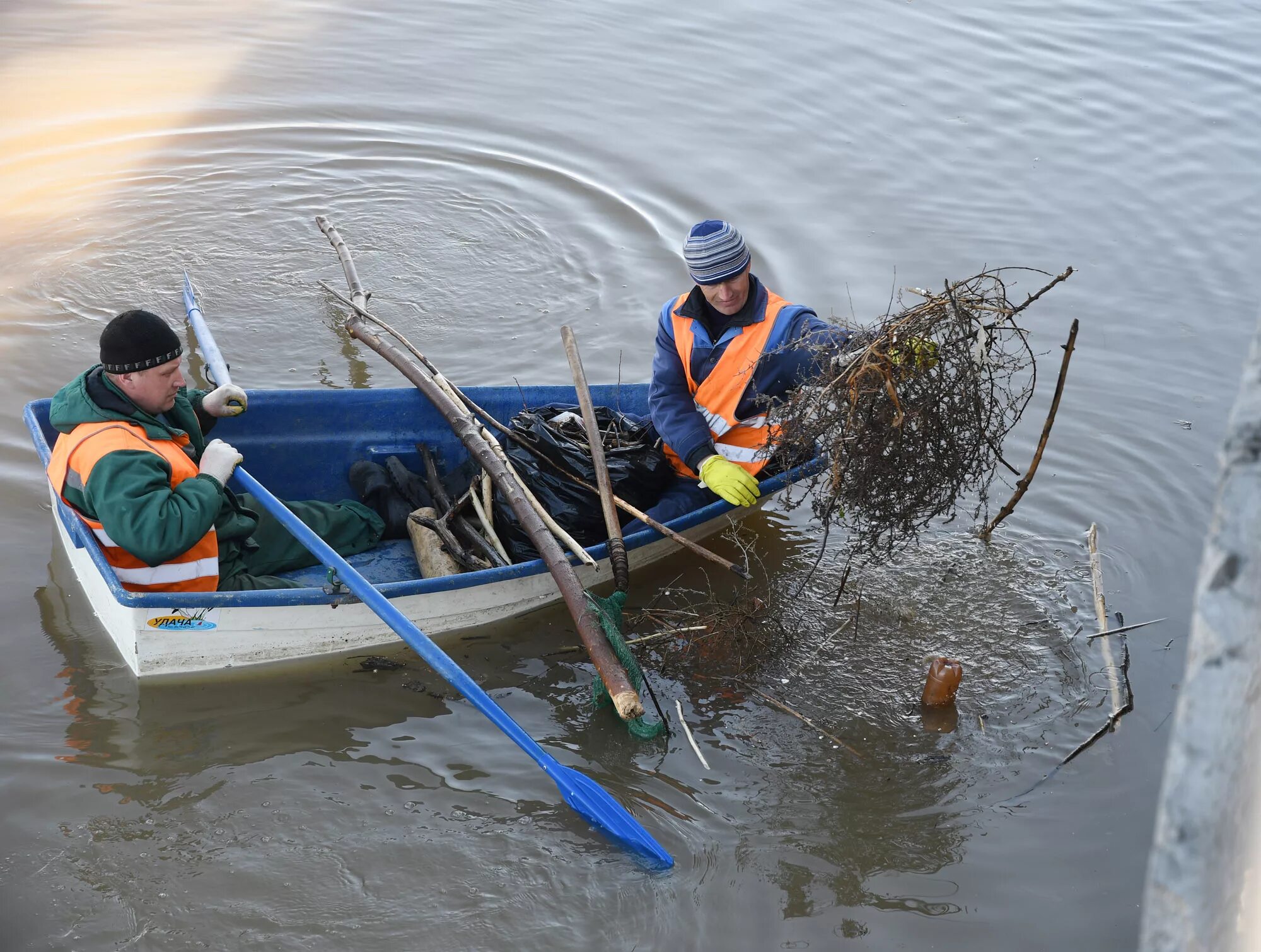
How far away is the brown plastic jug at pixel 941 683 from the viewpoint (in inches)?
174

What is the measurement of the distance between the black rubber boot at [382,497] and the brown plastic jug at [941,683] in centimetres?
252

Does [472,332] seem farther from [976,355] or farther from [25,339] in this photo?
[976,355]

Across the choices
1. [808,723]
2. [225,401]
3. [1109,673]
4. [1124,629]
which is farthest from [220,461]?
[1124,629]

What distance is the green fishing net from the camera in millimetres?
4191

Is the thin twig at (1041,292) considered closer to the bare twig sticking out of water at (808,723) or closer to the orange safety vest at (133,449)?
the bare twig sticking out of water at (808,723)

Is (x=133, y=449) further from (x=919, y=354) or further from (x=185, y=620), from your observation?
(x=919, y=354)

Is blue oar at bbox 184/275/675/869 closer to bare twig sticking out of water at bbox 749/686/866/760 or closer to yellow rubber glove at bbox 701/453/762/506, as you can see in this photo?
bare twig sticking out of water at bbox 749/686/866/760

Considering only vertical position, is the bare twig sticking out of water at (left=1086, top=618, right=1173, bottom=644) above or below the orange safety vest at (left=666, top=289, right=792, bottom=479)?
below

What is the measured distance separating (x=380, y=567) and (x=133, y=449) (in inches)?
55.6

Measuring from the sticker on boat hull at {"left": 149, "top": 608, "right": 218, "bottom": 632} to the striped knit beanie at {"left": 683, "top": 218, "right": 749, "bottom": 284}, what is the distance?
2365 millimetres

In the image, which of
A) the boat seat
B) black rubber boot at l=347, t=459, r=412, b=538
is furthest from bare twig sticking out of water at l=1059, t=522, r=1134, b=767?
black rubber boot at l=347, t=459, r=412, b=538

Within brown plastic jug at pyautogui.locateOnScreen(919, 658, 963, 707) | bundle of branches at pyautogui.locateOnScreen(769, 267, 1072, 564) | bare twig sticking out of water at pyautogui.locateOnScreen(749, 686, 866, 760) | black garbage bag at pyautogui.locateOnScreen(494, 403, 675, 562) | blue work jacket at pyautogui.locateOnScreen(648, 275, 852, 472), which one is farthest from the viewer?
black garbage bag at pyautogui.locateOnScreen(494, 403, 675, 562)

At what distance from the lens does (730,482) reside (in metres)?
4.84

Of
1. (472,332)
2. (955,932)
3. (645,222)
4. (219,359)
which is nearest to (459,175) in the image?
(645,222)
